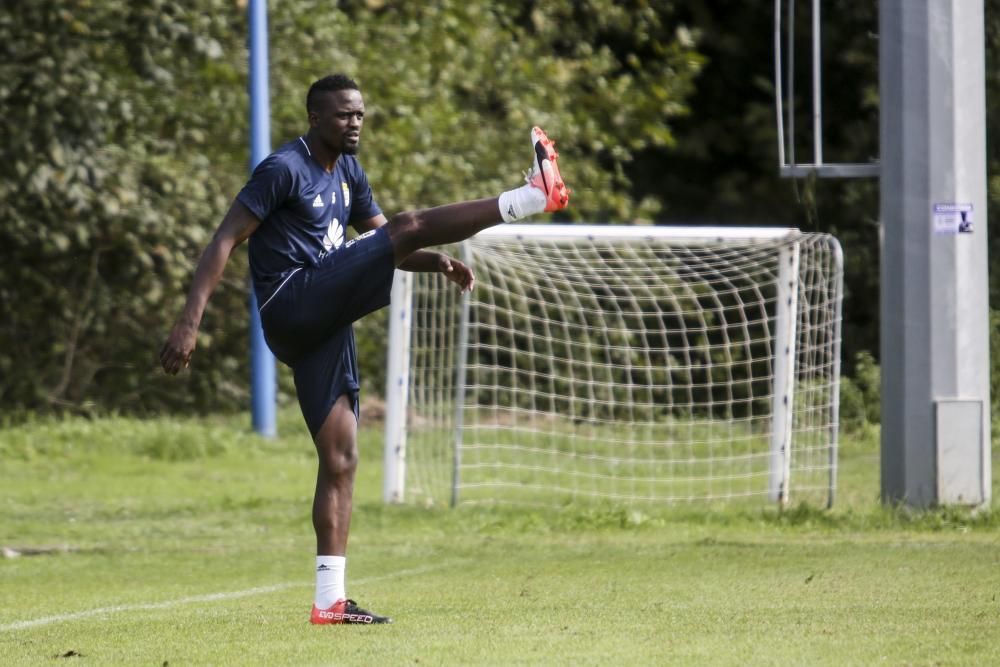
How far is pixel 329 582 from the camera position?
6477mm

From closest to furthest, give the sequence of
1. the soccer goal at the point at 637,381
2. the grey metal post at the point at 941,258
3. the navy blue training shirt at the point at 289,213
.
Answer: the navy blue training shirt at the point at 289,213, the grey metal post at the point at 941,258, the soccer goal at the point at 637,381

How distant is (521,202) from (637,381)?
391 inches

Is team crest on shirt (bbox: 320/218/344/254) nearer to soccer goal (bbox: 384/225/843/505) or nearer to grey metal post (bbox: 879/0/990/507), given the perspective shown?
grey metal post (bbox: 879/0/990/507)

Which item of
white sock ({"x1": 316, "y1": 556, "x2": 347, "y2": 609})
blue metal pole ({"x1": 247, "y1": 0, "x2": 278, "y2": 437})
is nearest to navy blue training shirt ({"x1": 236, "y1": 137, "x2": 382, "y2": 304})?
white sock ({"x1": 316, "y1": 556, "x2": 347, "y2": 609})

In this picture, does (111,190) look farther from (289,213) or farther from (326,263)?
(326,263)

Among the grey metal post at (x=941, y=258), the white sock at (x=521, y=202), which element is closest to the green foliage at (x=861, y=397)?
the grey metal post at (x=941, y=258)

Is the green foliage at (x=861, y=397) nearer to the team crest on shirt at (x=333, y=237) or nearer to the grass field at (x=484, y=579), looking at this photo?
the grass field at (x=484, y=579)

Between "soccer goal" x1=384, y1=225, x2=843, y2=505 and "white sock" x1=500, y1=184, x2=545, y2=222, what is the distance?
5.93 m

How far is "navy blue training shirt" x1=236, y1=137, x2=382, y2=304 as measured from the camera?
21.2ft

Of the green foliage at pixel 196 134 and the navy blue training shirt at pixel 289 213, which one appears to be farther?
the green foliage at pixel 196 134

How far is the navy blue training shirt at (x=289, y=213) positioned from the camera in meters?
6.46

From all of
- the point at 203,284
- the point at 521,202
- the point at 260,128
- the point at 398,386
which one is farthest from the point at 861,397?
the point at 203,284

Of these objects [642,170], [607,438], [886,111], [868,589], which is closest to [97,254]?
[607,438]

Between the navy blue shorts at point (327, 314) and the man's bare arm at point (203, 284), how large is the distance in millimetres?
254
